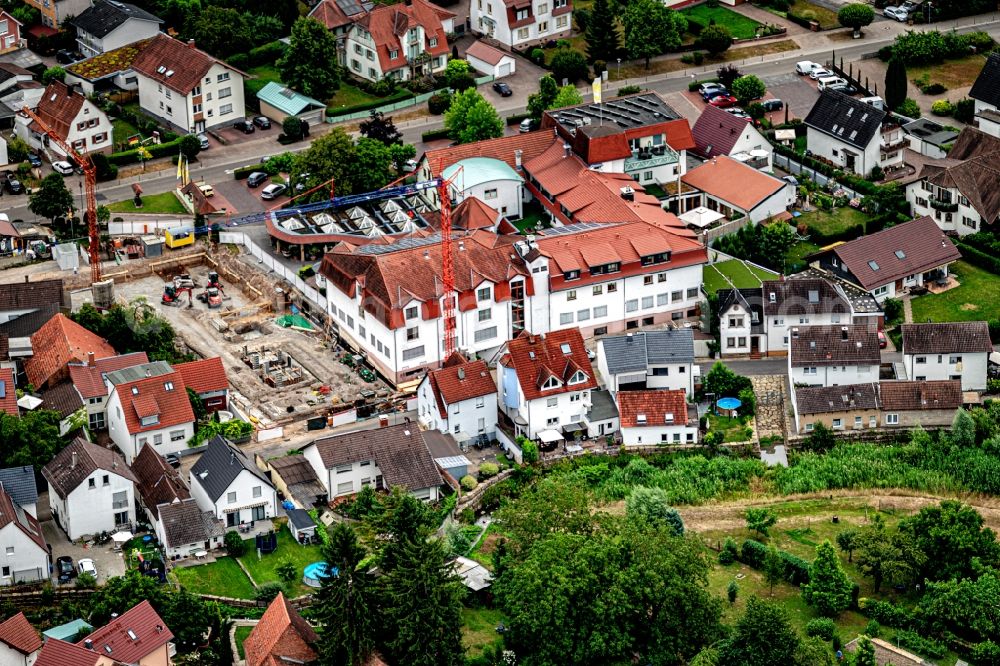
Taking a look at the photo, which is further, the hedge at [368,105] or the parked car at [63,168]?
the hedge at [368,105]

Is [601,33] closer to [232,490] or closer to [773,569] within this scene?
[232,490]

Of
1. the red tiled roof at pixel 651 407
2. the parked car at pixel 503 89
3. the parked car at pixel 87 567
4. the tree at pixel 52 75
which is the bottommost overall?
the red tiled roof at pixel 651 407

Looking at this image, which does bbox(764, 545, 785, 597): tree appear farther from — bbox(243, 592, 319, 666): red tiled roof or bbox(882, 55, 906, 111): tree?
bbox(882, 55, 906, 111): tree

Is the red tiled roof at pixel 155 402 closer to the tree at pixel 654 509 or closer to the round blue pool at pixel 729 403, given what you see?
the tree at pixel 654 509

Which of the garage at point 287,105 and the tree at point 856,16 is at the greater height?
the garage at point 287,105

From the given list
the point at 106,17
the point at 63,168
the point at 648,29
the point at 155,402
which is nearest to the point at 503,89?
the point at 648,29

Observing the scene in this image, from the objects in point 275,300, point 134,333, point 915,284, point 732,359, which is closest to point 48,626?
point 134,333

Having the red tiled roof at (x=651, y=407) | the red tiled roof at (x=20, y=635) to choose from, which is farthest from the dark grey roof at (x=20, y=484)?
the red tiled roof at (x=651, y=407)

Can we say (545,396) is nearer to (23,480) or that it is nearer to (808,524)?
(808,524)
